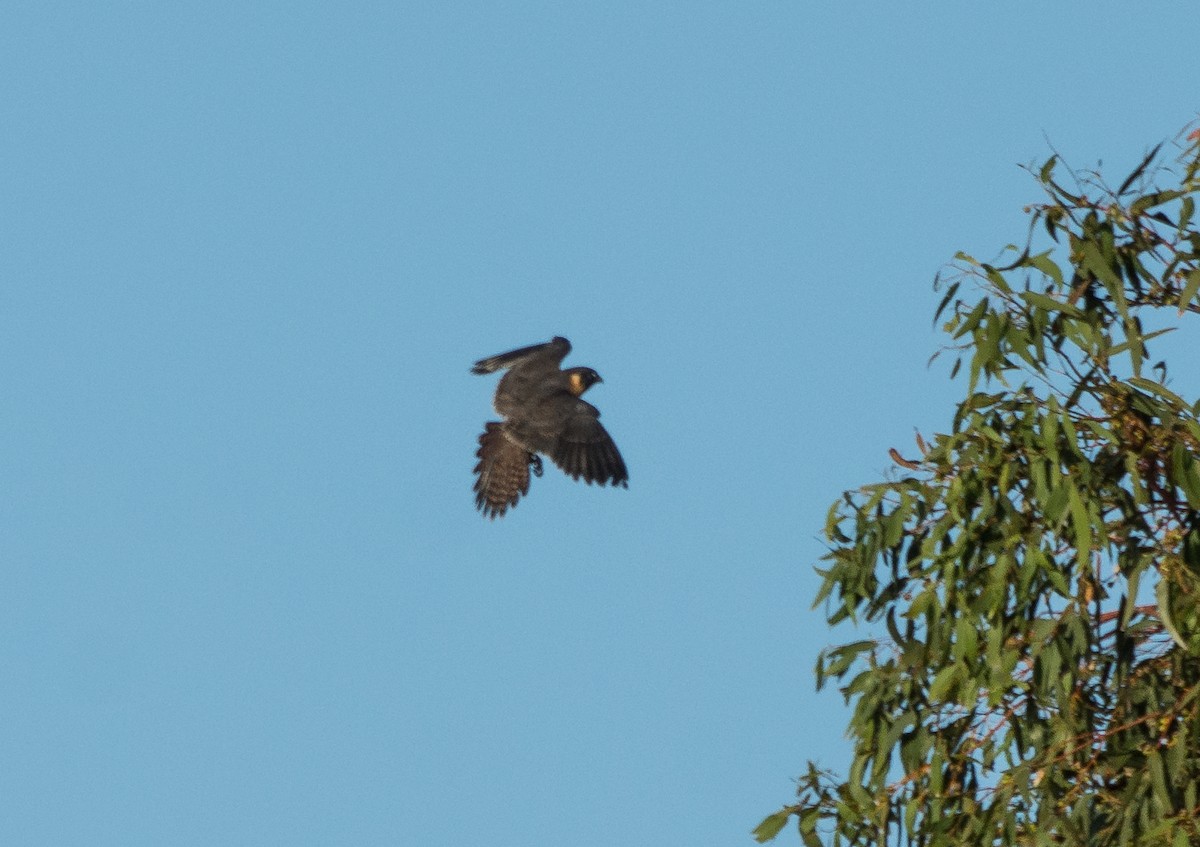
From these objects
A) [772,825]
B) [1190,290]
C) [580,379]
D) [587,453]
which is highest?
[580,379]

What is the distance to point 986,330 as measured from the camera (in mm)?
7312

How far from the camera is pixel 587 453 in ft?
47.4

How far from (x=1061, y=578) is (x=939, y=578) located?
1.81 ft

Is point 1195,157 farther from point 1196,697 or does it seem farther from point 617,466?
point 617,466

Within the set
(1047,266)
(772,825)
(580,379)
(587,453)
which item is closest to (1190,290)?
(1047,266)

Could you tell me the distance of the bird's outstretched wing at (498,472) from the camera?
49.9ft

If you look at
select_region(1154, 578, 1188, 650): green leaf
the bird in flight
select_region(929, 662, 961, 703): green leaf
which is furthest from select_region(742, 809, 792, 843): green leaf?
the bird in flight

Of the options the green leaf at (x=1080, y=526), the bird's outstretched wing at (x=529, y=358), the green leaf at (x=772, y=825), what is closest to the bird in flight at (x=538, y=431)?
the bird's outstretched wing at (x=529, y=358)

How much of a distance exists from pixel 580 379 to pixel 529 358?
1.31 ft

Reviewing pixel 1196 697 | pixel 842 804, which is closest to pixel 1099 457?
pixel 1196 697

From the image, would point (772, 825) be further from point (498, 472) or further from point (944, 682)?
point (498, 472)

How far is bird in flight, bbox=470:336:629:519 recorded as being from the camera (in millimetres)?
14445

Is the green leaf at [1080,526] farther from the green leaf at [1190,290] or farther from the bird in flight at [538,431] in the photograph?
the bird in flight at [538,431]

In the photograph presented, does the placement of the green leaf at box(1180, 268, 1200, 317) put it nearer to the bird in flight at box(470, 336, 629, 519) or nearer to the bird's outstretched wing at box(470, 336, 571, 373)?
the bird in flight at box(470, 336, 629, 519)
